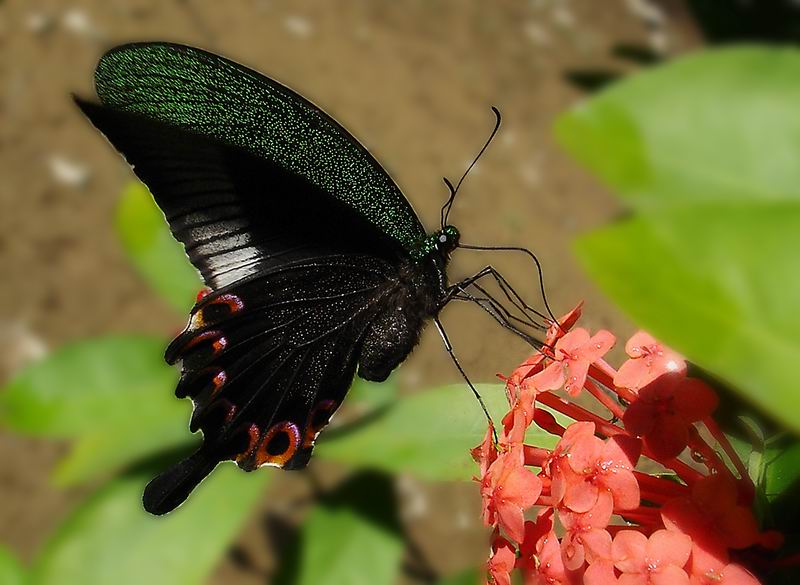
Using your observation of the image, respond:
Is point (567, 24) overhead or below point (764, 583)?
below

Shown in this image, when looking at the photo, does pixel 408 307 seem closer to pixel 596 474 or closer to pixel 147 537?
pixel 596 474

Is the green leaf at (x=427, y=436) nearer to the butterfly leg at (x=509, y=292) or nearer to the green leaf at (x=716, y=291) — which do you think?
the butterfly leg at (x=509, y=292)

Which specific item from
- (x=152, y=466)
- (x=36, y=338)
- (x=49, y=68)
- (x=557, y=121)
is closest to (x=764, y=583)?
(x=557, y=121)

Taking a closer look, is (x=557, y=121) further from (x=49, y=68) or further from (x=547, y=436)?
(x=49, y=68)

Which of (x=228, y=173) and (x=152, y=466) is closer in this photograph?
(x=228, y=173)

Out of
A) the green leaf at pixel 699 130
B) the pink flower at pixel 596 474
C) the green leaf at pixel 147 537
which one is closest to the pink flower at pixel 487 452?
the pink flower at pixel 596 474

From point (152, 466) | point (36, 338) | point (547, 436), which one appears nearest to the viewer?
point (547, 436)

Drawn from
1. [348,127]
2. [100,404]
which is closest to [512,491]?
[100,404]
